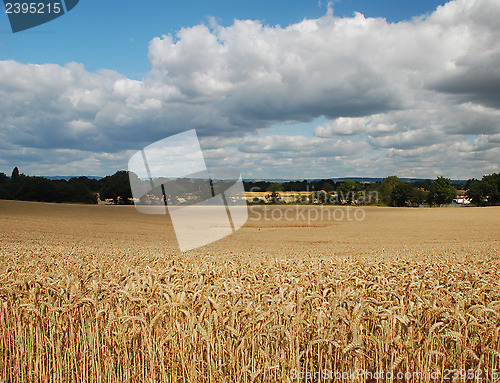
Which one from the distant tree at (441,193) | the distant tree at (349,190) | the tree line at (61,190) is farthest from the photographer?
the distant tree at (441,193)

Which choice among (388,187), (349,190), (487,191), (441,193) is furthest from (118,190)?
(487,191)

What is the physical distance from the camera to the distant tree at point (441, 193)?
119m

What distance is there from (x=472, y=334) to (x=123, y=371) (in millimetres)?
4565

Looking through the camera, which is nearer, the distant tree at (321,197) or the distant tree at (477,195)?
the distant tree at (321,197)

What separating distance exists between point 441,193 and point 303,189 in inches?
1839

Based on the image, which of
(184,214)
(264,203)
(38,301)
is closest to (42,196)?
(184,214)

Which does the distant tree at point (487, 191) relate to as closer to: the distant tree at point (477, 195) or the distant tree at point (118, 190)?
the distant tree at point (477, 195)

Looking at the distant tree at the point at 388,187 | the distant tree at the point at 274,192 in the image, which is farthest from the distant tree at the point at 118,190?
the distant tree at the point at 388,187

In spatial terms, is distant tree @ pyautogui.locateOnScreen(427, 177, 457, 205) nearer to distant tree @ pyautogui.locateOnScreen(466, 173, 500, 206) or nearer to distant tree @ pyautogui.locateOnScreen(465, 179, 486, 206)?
distant tree @ pyautogui.locateOnScreen(465, 179, 486, 206)

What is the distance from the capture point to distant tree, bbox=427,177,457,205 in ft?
392

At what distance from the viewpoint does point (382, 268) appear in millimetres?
9578

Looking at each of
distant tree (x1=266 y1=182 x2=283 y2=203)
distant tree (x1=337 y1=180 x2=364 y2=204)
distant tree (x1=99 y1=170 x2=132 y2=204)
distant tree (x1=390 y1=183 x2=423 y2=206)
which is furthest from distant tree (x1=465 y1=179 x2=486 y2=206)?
distant tree (x1=99 y1=170 x2=132 y2=204)

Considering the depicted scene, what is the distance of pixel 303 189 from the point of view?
116062 mm

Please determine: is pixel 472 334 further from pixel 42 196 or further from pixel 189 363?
pixel 42 196
